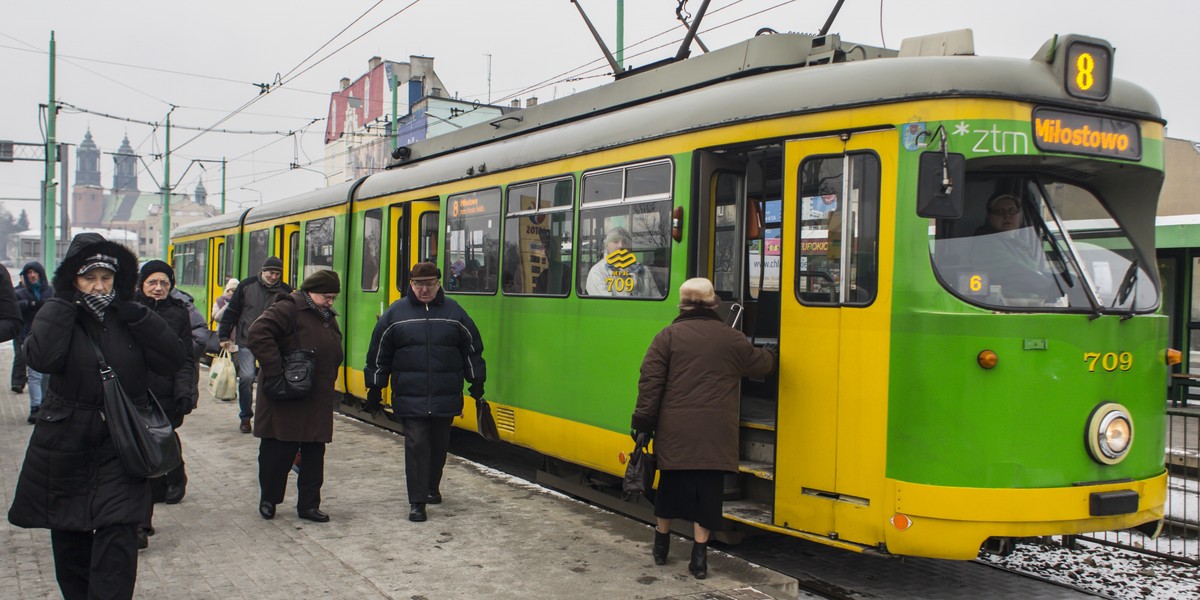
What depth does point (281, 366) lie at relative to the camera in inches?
275

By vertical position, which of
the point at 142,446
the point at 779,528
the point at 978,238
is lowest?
the point at 779,528

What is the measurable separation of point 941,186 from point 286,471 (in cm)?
461

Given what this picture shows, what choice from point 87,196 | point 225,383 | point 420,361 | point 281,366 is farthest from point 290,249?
point 87,196

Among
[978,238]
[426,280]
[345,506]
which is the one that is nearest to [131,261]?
[426,280]

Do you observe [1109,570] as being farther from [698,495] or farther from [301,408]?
[301,408]

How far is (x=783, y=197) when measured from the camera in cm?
624

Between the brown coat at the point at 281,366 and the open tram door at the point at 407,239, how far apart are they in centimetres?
357

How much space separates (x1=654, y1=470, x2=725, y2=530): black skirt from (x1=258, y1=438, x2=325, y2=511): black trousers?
2.56m

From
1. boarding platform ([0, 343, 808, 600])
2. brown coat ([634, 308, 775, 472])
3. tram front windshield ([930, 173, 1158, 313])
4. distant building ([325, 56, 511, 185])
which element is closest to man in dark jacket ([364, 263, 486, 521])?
boarding platform ([0, 343, 808, 600])

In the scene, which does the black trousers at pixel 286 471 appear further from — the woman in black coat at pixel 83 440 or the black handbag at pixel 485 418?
the woman in black coat at pixel 83 440

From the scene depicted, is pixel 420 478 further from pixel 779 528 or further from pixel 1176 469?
pixel 1176 469

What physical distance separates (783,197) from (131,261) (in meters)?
3.53

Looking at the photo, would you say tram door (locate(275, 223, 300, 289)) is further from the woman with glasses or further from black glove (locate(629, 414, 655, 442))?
black glove (locate(629, 414, 655, 442))

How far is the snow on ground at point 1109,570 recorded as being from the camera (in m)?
6.97
